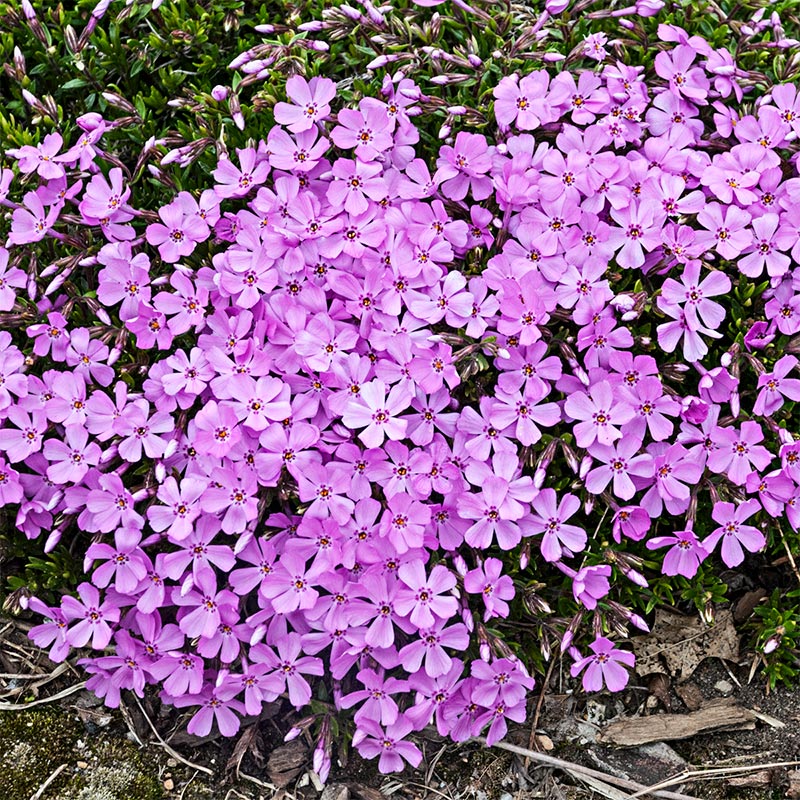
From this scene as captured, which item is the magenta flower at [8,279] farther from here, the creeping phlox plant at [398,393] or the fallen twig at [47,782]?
the fallen twig at [47,782]

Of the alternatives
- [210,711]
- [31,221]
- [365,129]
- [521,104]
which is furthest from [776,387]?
[31,221]

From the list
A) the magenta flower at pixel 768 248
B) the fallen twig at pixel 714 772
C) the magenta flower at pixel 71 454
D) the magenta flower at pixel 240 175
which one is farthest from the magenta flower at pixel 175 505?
the magenta flower at pixel 768 248

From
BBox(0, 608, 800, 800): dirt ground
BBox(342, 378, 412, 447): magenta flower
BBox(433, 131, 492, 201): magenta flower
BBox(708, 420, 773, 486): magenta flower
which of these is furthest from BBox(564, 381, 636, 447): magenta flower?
BBox(0, 608, 800, 800): dirt ground

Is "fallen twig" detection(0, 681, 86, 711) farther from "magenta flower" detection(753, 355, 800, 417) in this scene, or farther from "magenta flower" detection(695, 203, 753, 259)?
"magenta flower" detection(695, 203, 753, 259)

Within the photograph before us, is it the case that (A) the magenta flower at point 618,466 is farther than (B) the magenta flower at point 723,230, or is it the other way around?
(B) the magenta flower at point 723,230

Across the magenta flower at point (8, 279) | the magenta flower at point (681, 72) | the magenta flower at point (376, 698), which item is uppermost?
the magenta flower at point (681, 72)

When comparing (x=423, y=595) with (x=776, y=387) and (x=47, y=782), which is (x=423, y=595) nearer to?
(x=776, y=387)

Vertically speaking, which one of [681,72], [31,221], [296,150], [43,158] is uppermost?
[681,72]
